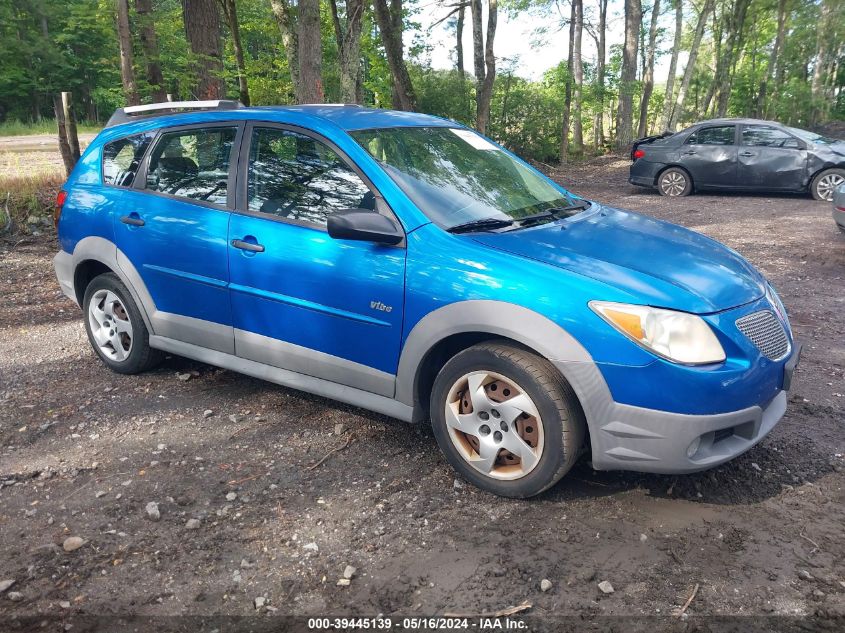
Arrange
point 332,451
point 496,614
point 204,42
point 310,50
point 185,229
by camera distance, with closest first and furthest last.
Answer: point 496,614 < point 332,451 < point 185,229 < point 310,50 < point 204,42

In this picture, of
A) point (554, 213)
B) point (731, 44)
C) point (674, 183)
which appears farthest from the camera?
point (731, 44)

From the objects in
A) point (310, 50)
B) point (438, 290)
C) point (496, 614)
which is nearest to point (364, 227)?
point (438, 290)

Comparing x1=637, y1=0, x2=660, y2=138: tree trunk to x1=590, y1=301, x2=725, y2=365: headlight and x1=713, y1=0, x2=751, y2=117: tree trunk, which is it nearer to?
x1=713, y1=0, x2=751, y2=117: tree trunk

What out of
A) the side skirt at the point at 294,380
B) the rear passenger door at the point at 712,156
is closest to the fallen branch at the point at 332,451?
the side skirt at the point at 294,380

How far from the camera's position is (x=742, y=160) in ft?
43.0

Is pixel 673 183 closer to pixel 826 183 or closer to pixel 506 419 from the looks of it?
pixel 826 183

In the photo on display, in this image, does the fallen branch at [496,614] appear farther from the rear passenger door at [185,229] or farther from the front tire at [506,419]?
the rear passenger door at [185,229]

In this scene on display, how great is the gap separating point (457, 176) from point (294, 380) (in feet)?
4.93

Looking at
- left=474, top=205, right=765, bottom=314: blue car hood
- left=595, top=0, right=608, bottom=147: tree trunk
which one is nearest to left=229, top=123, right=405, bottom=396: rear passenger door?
left=474, top=205, right=765, bottom=314: blue car hood

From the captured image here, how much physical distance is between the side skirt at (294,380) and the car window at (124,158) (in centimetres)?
114

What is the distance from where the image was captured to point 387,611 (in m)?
2.59

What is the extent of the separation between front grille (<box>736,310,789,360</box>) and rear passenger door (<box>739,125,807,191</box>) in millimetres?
10995

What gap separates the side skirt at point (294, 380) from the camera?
3623 millimetres

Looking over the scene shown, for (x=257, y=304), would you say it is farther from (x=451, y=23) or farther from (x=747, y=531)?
(x=451, y=23)
